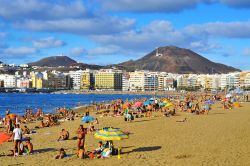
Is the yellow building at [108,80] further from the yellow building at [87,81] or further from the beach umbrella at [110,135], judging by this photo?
the beach umbrella at [110,135]

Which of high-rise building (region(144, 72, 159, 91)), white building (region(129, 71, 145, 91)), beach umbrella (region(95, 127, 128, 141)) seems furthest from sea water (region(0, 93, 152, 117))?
high-rise building (region(144, 72, 159, 91))

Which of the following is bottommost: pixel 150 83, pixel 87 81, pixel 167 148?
pixel 167 148

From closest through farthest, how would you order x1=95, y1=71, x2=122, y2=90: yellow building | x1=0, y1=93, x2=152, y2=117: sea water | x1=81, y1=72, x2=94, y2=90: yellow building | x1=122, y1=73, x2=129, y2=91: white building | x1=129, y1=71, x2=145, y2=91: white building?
1. x1=0, y1=93, x2=152, y2=117: sea water
2. x1=129, y1=71, x2=145, y2=91: white building
3. x1=122, y1=73, x2=129, y2=91: white building
4. x1=95, y1=71, x2=122, y2=90: yellow building
5. x1=81, y1=72, x2=94, y2=90: yellow building

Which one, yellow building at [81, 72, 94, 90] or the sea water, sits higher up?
yellow building at [81, 72, 94, 90]

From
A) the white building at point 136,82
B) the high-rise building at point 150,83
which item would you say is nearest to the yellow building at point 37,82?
the white building at point 136,82

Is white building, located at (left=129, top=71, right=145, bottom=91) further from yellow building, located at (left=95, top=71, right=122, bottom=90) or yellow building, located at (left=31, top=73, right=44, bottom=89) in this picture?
yellow building, located at (left=31, top=73, right=44, bottom=89)

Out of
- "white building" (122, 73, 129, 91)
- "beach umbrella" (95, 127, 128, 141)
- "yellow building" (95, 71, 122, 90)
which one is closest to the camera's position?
"beach umbrella" (95, 127, 128, 141)

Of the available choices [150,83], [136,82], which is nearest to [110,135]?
[150,83]

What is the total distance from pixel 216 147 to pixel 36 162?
207 inches

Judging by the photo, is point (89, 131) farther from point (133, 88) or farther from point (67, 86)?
point (67, 86)

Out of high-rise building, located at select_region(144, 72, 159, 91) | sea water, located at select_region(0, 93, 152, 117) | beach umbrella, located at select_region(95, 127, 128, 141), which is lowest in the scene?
sea water, located at select_region(0, 93, 152, 117)

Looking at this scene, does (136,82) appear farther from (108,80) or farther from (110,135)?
(110,135)

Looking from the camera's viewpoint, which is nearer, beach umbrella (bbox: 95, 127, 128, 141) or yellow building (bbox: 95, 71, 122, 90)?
beach umbrella (bbox: 95, 127, 128, 141)

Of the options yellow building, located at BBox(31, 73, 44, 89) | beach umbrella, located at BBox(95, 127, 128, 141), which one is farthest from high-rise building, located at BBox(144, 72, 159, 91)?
beach umbrella, located at BBox(95, 127, 128, 141)
